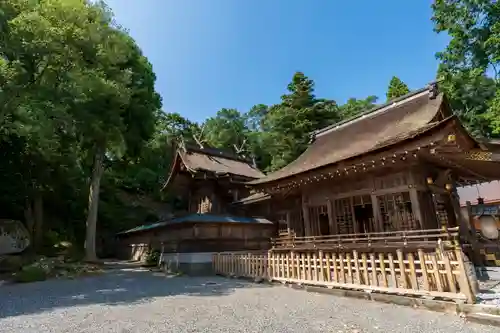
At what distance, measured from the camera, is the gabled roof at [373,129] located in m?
10.5

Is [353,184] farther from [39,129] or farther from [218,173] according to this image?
[39,129]

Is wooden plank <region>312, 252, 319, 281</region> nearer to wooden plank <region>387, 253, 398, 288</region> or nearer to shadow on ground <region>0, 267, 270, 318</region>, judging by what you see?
shadow on ground <region>0, 267, 270, 318</region>

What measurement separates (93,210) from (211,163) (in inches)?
334

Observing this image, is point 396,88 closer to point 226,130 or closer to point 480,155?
point 226,130

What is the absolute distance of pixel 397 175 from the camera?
33.5 ft

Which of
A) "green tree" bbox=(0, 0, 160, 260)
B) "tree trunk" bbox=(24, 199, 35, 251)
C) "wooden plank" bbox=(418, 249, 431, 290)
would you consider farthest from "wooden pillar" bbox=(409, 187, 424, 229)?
"tree trunk" bbox=(24, 199, 35, 251)

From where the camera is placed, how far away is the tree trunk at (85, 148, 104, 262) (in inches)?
732

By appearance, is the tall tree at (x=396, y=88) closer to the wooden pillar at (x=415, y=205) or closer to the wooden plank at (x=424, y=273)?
the wooden pillar at (x=415, y=205)

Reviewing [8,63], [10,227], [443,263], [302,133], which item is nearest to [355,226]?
[443,263]

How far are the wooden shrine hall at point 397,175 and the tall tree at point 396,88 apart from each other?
2277 centimetres

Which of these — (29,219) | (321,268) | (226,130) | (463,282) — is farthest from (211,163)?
(226,130)

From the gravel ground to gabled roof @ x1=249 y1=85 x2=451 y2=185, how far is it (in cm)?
488

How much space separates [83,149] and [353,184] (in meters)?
19.2

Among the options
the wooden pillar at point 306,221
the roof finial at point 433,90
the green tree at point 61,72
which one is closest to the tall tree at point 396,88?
the roof finial at point 433,90
